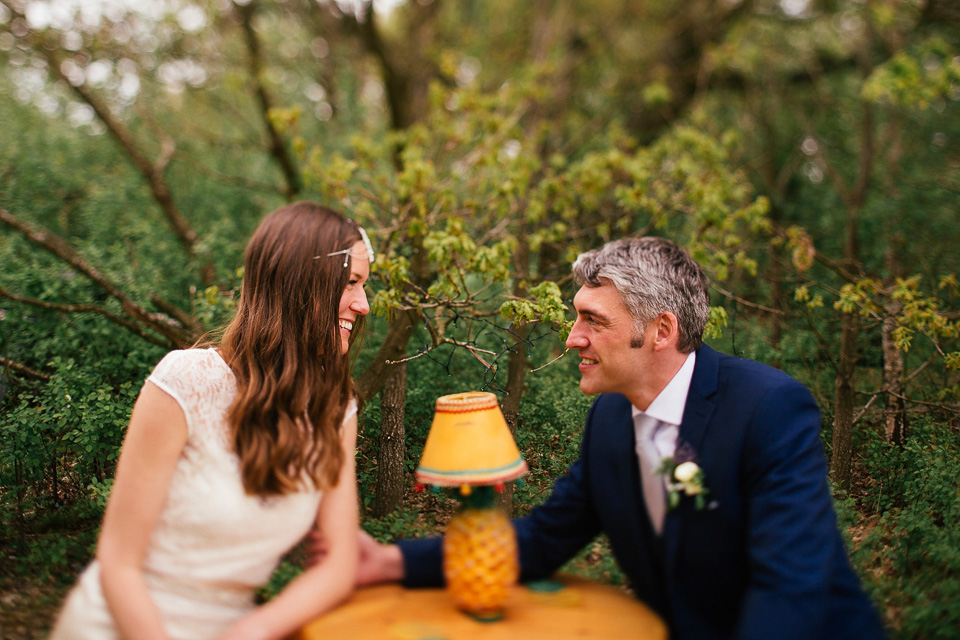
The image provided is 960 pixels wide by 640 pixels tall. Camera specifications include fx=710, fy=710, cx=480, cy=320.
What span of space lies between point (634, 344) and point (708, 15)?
360 inches

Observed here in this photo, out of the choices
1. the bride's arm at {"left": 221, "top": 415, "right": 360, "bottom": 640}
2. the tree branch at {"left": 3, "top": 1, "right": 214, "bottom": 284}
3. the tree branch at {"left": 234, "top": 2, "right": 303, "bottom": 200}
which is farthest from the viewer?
the tree branch at {"left": 234, "top": 2, "right": 303, "bottom": 200}

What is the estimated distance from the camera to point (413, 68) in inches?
380

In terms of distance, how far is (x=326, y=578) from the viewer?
6.85ft

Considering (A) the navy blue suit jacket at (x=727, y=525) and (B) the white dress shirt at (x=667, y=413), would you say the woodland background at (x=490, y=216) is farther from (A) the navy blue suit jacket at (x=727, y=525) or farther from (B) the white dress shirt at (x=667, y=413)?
(B) the white dress shirt at (x=667, y=413)

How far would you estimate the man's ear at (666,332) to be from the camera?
2.33 m

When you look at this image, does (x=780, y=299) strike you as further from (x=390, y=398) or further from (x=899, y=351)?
(x=390, y=398)

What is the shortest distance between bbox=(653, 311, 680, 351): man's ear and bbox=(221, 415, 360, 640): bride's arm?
41.2 inches

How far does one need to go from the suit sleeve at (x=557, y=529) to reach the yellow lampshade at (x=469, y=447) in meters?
0.41

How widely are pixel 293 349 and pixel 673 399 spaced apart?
4.09 ft

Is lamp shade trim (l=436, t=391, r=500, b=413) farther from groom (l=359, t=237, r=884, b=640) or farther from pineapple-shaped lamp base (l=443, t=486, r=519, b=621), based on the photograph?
groom (l=359, t=237, r=884, b=640)

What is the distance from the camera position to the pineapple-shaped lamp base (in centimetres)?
202

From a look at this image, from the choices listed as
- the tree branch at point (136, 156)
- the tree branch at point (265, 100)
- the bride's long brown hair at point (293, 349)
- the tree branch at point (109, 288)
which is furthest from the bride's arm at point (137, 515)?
the tree branch at point (265, 100)

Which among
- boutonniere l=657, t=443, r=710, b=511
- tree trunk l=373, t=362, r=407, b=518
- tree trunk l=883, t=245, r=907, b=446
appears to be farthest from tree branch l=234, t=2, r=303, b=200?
boutonniere l=657, t=443, r=710, b=511

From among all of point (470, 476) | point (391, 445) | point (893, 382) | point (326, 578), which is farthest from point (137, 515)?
point (893, 382)
